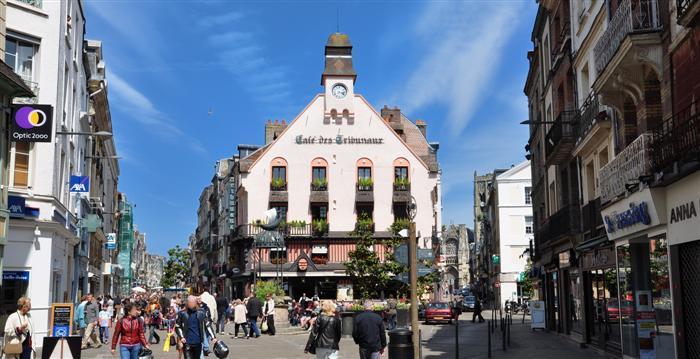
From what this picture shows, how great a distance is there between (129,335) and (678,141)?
32.3 feet

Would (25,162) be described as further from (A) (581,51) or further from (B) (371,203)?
(B) (371,203)

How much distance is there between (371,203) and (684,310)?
39.5 metres

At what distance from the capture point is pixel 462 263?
129 m

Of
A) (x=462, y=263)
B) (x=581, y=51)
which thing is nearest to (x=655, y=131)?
(x=581, y=51)

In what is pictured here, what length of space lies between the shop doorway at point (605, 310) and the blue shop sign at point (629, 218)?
175 cm

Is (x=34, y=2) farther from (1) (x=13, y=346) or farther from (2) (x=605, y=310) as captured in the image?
(2) (x=605, y=310)

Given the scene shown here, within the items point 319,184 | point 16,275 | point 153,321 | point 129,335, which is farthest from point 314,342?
point 319,184

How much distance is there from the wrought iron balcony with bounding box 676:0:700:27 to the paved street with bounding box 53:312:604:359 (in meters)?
10.0

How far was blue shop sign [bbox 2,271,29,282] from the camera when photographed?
2106 centimetres

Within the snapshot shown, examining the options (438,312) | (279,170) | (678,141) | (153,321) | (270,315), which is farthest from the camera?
(279,170)

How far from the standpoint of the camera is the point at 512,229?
200 feet

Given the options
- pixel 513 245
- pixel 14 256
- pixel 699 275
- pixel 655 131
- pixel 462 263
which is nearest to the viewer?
pixel 699 275

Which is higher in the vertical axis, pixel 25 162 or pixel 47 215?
pixel 25 162

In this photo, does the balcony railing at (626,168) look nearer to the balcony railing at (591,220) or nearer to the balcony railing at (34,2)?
the balcony railing at (591,220)
